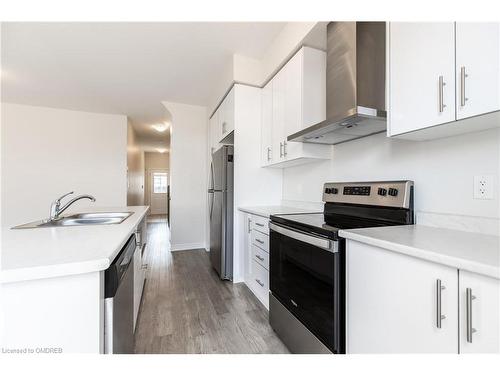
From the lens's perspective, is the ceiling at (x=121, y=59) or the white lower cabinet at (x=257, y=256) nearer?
the white lower cabinet at (x=257, y=256)

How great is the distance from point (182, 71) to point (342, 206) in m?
2.66

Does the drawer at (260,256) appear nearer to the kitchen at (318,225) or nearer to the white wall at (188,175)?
the kitchen at (318,225)

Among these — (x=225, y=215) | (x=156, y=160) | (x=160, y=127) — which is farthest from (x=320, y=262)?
(x=156, y=160)

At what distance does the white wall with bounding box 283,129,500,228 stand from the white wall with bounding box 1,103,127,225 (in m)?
4.57

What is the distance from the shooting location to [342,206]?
1844mm

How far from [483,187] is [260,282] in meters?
1.73

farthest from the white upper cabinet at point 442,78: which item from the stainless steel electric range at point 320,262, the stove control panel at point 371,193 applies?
the stainless steel electric range at point 320,262

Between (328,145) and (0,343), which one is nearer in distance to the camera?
(0,343)

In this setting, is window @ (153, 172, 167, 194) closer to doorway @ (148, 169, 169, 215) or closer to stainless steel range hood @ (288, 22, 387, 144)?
doorway @ (148, 169, 169, 215)

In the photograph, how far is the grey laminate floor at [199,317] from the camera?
1.59 m

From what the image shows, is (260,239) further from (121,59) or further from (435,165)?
(121,59)

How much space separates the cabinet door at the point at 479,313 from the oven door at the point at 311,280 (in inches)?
18.9
